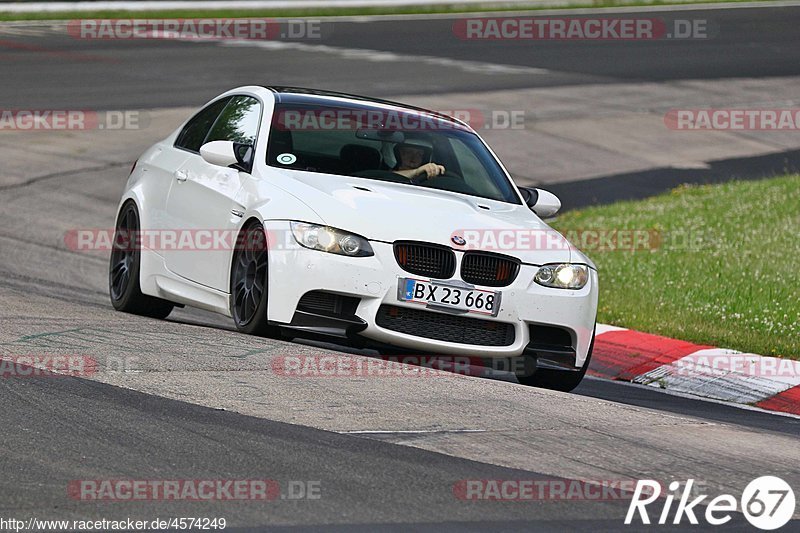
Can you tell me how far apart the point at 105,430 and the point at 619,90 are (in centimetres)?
1985

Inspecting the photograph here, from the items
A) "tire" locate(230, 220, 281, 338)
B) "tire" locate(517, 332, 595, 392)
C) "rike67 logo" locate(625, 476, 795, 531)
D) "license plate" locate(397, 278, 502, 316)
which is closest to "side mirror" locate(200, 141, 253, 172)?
"tire" locate(230, 220, 281, 338)

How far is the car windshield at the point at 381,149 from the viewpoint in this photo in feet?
30.3

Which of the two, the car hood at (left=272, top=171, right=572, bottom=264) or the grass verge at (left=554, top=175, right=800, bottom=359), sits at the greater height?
the car hood at (left=272, top=171, right=572, bottom=264)

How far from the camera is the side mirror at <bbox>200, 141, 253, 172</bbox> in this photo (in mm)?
9188

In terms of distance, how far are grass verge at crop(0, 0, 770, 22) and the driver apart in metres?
22.0

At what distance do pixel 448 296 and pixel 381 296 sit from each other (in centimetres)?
37

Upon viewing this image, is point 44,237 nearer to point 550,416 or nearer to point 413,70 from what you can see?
point 550,416

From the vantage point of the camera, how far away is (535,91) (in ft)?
80.6

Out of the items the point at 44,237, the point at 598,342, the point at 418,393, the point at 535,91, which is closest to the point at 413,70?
the point at 535,91

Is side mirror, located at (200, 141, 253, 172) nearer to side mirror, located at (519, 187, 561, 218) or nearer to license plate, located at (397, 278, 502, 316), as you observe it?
license plate, located at (397, 278, 502, 316)

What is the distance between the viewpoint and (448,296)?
27.1 ft

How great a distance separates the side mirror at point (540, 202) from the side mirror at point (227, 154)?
5.95 feet

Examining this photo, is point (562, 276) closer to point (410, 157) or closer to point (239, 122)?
point (410, 157)

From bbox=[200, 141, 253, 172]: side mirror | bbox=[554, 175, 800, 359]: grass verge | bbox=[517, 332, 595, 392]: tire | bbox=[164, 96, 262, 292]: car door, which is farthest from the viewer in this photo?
bbox=[554, 175, 800, 359]: grass verge
